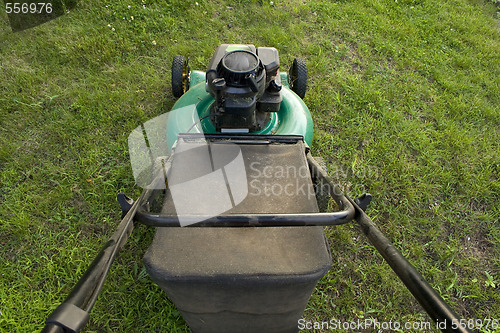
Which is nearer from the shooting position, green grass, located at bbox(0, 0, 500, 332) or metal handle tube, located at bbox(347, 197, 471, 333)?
metal handle tube, located at bbox(347, 197, 471, 333)

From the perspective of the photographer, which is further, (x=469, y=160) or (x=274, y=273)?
(x=469, y=160)

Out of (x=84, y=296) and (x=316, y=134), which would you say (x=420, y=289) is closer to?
(x=84, y=296)

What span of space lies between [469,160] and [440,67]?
3.55 ft

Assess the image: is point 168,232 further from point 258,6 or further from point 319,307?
point 258,6

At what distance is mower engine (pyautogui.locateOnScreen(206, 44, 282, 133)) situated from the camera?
1468mm

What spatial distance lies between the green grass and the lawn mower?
516 millimetres

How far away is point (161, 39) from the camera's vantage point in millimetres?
2953

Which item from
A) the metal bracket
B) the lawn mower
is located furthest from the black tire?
the metal bracket

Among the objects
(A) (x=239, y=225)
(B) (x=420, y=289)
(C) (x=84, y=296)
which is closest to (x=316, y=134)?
(A) (x=239, y=225)

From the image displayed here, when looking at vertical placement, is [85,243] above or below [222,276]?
below

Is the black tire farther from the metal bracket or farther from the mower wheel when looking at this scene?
the metal bracket

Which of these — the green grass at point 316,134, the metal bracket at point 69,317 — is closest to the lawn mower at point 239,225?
the metal bracket at point 69,317

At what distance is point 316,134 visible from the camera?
2371 mm

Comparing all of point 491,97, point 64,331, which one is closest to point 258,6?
point 491,97
